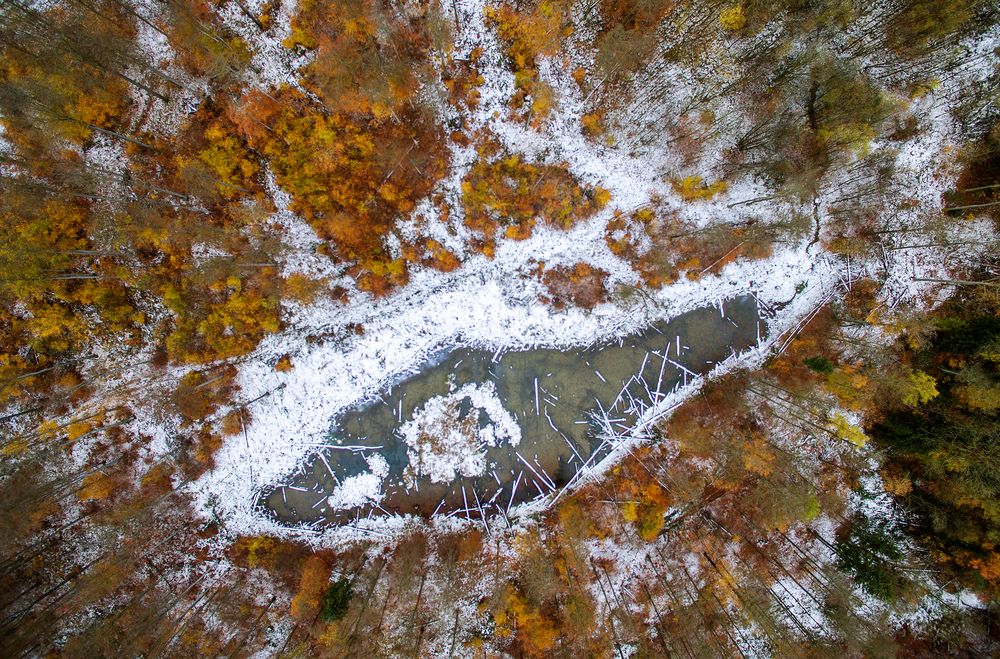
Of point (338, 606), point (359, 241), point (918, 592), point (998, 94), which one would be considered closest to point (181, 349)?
A: point (359, 241)

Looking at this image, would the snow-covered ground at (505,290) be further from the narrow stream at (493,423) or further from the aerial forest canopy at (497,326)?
the narrow stream at (493,423)

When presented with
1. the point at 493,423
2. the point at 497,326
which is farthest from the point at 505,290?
the point at 493,423

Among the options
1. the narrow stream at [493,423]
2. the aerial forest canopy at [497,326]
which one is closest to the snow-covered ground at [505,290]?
the aerial forest canopy at [497,326]

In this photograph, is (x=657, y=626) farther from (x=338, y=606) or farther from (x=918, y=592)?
(x=338, y=606)

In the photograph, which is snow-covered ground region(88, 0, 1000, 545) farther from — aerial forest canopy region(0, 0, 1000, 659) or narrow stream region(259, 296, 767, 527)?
narrow stream region(259, 296, 767, 527)

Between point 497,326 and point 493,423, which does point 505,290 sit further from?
point 493,423

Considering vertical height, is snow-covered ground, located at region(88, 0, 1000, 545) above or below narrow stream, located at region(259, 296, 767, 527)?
above

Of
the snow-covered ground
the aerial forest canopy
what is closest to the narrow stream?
the aerial forest canopy
